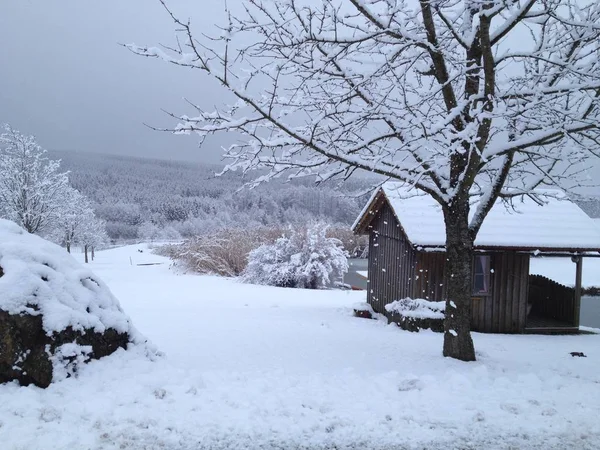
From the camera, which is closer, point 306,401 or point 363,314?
point 306,401

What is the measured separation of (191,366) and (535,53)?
605 cm

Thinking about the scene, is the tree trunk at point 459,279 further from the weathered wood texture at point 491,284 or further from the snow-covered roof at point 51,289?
the weathered wood texture at point 491,284

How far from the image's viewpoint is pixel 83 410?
387cm

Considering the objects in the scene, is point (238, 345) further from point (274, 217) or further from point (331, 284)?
point (274, 217)

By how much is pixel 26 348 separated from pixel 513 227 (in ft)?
35.1

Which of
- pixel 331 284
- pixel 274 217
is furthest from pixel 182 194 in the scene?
pixel 331 284

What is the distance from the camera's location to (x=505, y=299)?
37.1 feet

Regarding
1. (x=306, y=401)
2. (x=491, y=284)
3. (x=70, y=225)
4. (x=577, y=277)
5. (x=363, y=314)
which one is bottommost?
(x=363, y=314)

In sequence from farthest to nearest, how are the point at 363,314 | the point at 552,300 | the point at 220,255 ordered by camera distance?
the point at 220,255
the point at 552,300
the point at 363,314

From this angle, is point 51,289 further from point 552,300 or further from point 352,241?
point 352,241

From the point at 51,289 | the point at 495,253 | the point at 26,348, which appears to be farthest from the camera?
the point at 495,253

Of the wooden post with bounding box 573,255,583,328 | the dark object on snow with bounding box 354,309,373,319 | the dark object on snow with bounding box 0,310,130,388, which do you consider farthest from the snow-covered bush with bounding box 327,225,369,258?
the dark object on snow with bounding box 0,310,130,388

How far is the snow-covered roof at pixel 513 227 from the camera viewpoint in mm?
10578

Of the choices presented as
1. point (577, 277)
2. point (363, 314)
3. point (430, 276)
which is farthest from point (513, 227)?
point (363, 314)
